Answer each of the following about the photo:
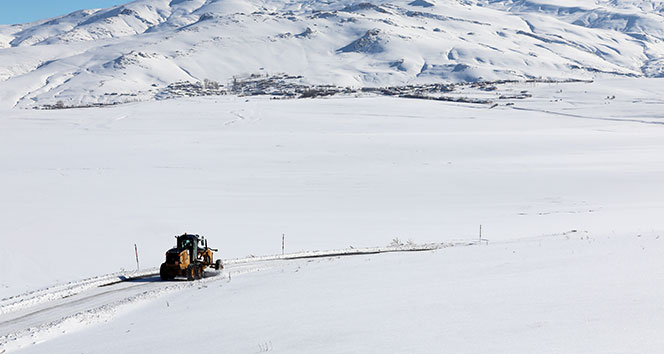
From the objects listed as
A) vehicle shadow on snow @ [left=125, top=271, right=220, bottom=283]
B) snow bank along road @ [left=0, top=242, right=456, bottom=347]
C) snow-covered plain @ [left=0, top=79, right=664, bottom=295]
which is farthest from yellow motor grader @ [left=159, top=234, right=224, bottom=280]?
snow-covered plain @ [left=0, top=79, right=664, bottom=295]

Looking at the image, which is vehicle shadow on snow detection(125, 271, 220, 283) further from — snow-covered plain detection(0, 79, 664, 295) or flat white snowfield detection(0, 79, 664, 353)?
snow-covered plain detection(0, 79, 664, 295)

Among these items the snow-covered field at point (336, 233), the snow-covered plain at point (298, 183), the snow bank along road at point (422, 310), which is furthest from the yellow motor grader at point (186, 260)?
the snow-covered plain at point (298, 183)

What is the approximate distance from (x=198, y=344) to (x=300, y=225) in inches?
868

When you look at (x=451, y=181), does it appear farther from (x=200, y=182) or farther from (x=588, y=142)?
(x=588, y=142)

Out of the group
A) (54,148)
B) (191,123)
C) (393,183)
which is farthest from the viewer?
(191,123)

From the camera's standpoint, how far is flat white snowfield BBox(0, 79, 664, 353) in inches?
356

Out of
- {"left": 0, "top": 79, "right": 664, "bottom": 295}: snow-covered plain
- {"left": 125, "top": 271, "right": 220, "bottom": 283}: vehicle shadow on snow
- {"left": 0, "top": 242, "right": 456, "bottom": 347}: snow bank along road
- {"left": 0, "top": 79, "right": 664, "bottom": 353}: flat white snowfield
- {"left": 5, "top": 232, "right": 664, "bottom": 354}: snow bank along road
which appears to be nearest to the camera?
{"left": 5, "top": 232, "right": 664, "bottom": 354}: snow bank along road

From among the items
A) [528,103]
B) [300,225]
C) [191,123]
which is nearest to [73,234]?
[300,225]

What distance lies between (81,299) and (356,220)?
17682 mm

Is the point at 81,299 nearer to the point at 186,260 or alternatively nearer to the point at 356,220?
the point at 186,260

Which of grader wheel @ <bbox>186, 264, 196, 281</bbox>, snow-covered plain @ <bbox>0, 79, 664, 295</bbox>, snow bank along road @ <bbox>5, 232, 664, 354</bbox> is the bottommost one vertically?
snow-covered plain @ <bbox>0, 79, 664, 295</bbox>

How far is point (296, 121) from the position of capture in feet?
292

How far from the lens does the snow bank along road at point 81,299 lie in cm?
1430

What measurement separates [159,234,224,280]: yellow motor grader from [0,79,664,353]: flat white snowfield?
2.02m
